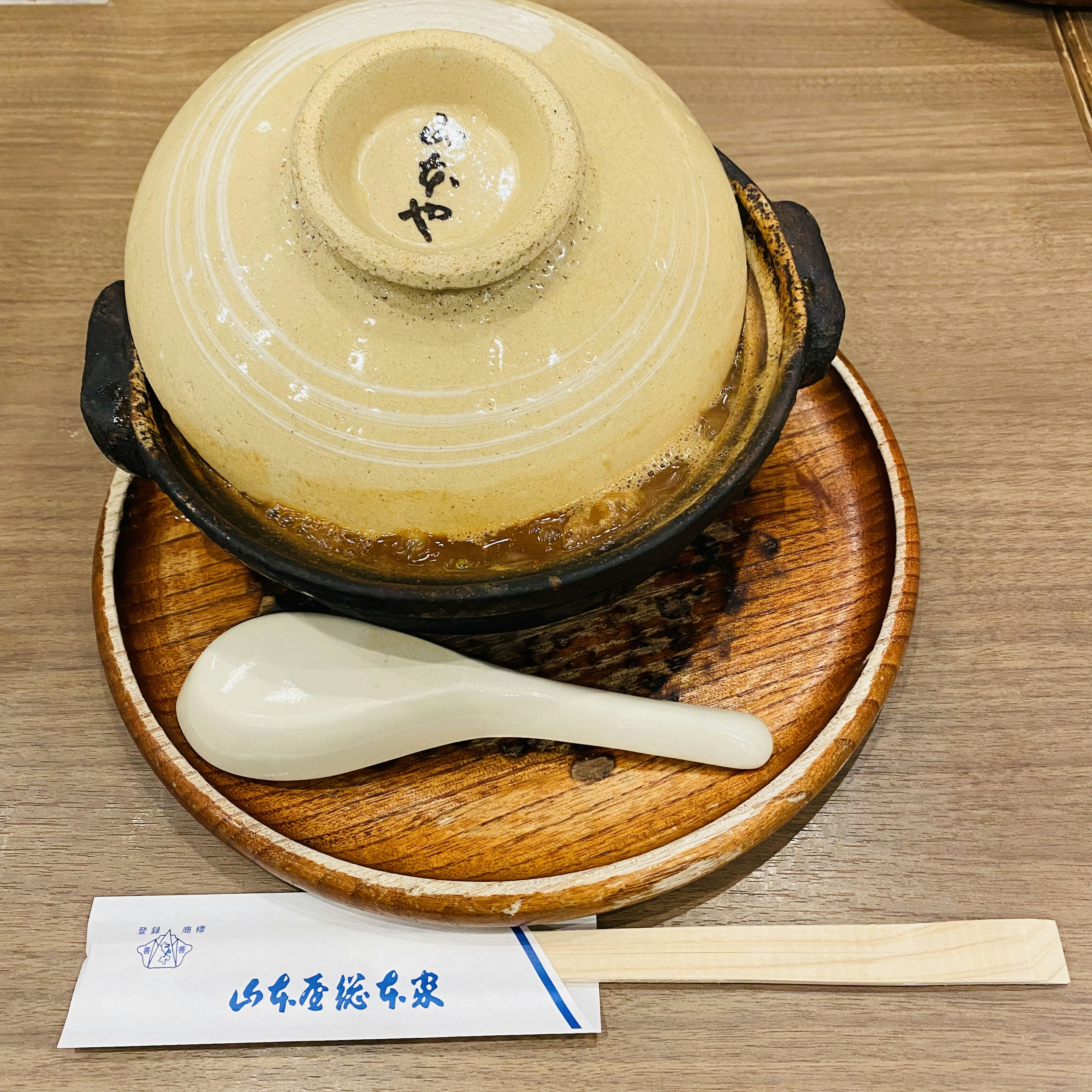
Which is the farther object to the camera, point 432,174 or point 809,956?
point 809,956

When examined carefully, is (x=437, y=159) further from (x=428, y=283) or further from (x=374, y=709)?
(x=374, y=709)

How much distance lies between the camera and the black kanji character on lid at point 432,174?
761mm

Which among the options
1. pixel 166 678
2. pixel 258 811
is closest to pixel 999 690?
pixel 258 811

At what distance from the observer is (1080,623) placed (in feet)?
3.94

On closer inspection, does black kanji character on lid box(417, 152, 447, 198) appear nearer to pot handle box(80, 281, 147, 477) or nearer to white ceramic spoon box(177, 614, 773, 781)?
pot handle box(80, 281, 147, 477)

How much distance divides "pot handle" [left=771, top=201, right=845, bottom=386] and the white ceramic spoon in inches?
14.3

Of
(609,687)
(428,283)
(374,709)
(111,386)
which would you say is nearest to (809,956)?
(609,687)

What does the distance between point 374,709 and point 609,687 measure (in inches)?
10.2

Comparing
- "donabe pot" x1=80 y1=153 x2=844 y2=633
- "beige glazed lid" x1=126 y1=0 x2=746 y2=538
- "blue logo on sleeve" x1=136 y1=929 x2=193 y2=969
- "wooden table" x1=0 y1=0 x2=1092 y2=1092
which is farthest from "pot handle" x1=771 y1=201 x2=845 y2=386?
"blue logo on sleeve" x1=136 y1=929 x2=193 y2=969

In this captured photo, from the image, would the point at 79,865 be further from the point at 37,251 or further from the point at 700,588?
the point at 37,251

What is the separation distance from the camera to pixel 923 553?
49.6 inches

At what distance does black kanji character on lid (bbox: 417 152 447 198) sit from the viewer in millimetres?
761

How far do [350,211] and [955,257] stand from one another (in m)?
1.16

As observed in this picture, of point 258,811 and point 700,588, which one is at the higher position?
point 700,588
